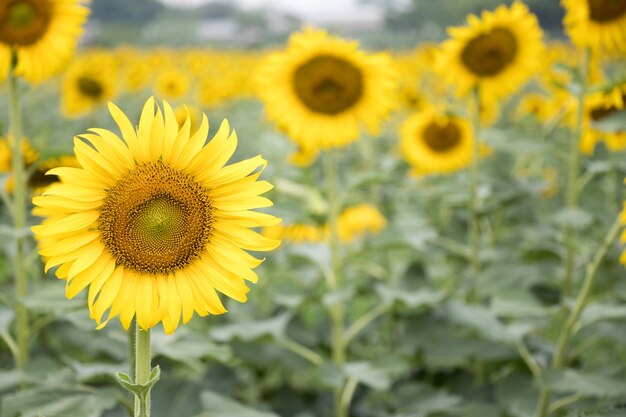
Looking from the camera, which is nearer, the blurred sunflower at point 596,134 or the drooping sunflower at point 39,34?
the drooping sunflower at point 39,34

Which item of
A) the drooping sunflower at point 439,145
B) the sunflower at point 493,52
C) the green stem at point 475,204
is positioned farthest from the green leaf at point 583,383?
the drooping sunflower at point 439,145

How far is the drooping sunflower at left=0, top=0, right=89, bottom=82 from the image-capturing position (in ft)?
7.36

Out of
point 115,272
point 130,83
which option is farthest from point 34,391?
point 130,83

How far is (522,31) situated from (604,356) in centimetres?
175

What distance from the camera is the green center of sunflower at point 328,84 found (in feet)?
9.54

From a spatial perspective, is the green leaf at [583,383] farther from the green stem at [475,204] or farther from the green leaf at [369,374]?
the green stem at [475,204]

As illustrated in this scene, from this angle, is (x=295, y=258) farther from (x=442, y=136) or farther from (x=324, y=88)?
(x=442, y=136)

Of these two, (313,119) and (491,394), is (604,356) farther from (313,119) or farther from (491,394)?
(313,119)

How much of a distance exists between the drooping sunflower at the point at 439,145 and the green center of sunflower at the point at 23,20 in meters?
2.62

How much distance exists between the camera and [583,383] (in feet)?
7.17

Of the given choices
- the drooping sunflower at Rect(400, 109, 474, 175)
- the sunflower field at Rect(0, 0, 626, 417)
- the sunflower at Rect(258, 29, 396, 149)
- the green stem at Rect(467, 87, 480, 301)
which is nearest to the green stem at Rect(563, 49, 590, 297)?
the sunflower field at Rect(0, 0, 626, 417)

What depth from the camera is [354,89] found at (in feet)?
9.68

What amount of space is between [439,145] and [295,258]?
6.06 ft

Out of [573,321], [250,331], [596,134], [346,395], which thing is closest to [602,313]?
[573,321]
